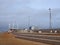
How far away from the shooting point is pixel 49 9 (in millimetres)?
67750

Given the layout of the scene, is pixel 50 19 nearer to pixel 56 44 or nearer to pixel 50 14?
pixel 50 14

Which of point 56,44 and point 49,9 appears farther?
point 49,9

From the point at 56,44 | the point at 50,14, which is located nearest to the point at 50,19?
the point at 50,14

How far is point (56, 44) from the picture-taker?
14.0m

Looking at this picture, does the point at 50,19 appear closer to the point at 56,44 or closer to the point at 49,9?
the point at 49,9

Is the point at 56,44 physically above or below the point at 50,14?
below

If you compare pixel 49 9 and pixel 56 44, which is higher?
pixel 49 9

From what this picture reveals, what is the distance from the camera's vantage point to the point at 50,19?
210 feet

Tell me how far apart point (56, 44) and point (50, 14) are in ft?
172

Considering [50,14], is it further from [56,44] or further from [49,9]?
[56,44]

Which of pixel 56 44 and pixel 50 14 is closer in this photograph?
pixel 56 44

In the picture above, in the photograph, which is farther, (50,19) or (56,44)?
(50,19)

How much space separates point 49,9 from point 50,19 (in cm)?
529

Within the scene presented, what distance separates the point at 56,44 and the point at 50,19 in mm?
50375
